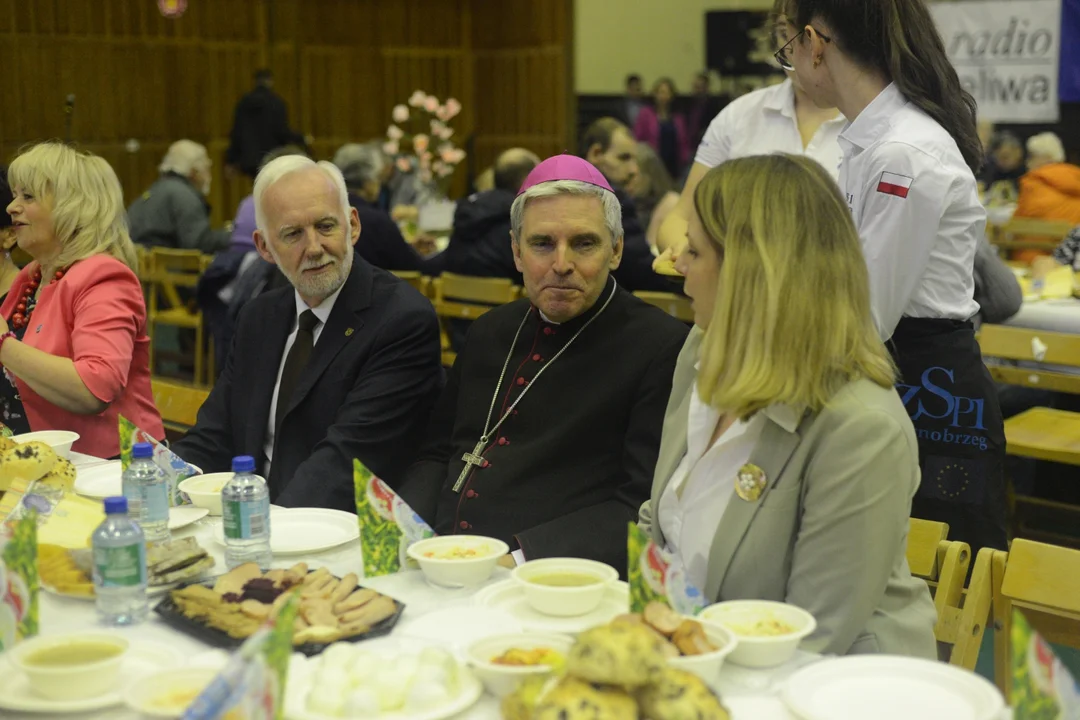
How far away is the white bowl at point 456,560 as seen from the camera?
6.21 feet

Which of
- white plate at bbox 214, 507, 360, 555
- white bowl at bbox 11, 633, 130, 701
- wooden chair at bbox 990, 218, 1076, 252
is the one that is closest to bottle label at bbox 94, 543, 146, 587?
white bowl at bbox 11, 633, 130, 701

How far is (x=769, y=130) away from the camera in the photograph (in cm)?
347

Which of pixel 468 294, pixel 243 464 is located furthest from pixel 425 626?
pixel 468 294

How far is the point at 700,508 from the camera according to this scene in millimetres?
1984

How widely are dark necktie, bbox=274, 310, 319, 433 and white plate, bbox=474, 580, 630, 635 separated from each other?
1.28 metres

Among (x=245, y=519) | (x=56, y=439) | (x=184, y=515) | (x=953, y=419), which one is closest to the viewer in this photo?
(x=245, y=519)

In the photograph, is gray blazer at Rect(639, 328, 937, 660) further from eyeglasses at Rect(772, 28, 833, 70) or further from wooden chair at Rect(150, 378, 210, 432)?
wooden chair at Rect(150, 378, 210, 432)

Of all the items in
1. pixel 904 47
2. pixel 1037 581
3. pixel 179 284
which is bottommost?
pixel 179 284

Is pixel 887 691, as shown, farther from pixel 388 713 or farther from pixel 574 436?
pixel 574 436

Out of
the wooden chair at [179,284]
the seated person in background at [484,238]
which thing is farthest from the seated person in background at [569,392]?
the wooden chair at [179,284]

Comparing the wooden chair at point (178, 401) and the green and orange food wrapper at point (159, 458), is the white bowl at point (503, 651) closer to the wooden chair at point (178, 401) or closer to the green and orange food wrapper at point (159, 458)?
the green and orange food wrapper at point (159, 458)

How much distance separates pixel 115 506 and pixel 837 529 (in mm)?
1053

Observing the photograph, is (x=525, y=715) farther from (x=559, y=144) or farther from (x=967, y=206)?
(x=559, y=144)

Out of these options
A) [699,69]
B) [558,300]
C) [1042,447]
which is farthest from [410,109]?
[558,300]
